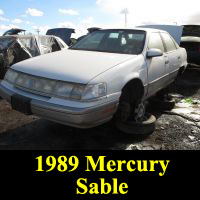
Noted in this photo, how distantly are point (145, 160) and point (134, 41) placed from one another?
2.18 meters

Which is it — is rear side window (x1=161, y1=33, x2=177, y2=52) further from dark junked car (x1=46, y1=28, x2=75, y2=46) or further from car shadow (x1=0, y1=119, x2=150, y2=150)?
dark junked car (x1=46, y1=28, x2=75, y2=46)

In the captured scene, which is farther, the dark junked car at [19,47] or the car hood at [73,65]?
the dark junked car at [19,47]

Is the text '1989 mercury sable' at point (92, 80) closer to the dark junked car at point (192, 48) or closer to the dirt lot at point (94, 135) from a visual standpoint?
the dirt lot at point (94, 135)

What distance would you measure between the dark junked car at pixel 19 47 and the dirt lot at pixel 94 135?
5.50ft

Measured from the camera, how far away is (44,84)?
131 inches

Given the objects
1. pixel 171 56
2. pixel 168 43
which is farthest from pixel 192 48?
pixel 171 56

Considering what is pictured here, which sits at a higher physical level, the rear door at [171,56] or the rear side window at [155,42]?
the rear side window at [155,42]

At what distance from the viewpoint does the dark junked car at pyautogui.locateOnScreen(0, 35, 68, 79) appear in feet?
20.5

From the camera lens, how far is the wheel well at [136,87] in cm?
372

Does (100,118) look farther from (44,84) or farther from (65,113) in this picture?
(44,84)

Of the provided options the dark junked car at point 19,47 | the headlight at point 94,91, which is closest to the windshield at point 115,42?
the headlight at point 94,91

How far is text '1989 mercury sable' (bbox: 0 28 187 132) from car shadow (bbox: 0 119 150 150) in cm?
37

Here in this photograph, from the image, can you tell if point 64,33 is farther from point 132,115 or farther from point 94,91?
point 94,91

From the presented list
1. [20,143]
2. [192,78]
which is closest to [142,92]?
[20,143]
